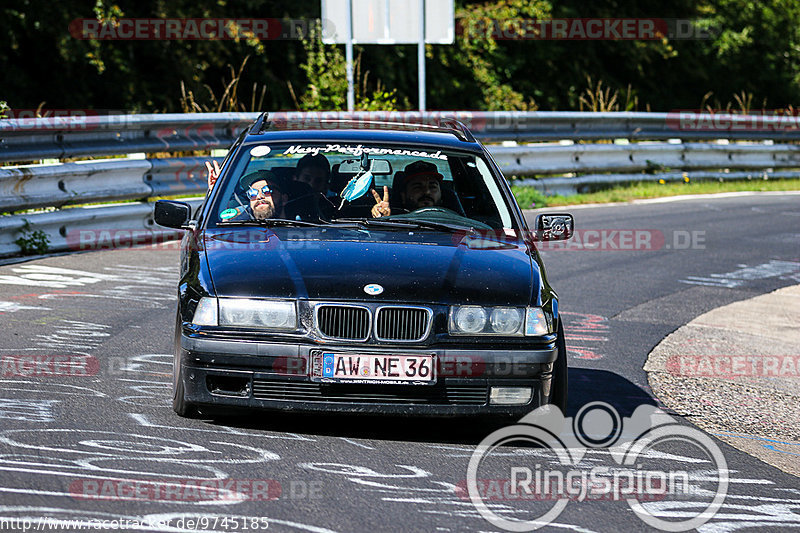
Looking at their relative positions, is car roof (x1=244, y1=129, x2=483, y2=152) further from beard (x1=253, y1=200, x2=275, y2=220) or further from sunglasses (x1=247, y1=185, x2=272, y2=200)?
beard (x1=253, y1=200, x2=275, y2=220)

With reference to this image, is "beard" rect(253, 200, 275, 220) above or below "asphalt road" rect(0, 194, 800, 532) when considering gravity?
above

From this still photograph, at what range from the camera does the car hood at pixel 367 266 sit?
5.45m

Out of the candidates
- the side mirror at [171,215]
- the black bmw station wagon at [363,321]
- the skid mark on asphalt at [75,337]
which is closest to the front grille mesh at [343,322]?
the black bmw station wagon at [363,321]

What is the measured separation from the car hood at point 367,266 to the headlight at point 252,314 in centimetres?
4

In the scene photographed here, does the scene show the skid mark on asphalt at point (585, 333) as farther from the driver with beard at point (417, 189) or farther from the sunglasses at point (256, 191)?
the sunglasses at point (256, 191)

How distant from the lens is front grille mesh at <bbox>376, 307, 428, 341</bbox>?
17.6 feet

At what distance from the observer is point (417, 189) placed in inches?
267

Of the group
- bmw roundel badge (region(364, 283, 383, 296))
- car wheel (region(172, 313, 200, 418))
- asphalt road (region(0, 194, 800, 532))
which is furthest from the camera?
car wheel (region(172, 313, 200, 418))

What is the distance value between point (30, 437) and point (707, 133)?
17585 millimetres

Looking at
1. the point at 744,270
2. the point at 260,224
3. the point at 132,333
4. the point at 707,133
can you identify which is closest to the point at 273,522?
the point at 260,224

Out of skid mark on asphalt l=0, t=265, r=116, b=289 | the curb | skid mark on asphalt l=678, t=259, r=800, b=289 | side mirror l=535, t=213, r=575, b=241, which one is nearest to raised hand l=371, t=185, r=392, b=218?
side mirror l=535, t=213, r=575, b=241

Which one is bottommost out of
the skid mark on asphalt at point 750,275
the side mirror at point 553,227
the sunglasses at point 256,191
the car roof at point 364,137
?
the skid mark on asphalt at point 750,275

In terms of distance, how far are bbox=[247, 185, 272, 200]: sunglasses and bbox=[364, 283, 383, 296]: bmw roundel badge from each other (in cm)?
136

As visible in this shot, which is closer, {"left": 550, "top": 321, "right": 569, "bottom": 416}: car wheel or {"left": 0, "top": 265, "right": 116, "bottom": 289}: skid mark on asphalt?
{"left": 550, "top": 321, "right": 569, "bottom": 416}: car wheel
